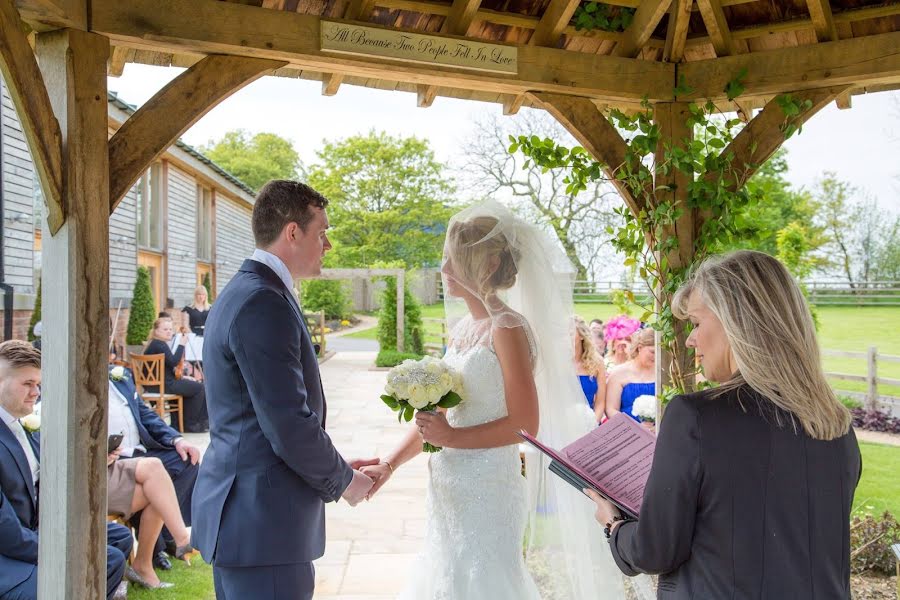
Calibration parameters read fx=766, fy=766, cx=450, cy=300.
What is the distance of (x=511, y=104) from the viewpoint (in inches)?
165

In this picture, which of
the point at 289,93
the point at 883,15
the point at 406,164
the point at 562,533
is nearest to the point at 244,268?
the point at 562,533

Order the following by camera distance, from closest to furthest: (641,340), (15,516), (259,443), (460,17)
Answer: (259,443)
(15,516)
(460,17)
(641,340)

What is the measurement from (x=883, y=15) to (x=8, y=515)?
4.57 meters

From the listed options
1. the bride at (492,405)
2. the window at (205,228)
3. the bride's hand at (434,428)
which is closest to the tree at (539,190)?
the window at (205,228)

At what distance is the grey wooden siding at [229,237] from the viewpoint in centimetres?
2034

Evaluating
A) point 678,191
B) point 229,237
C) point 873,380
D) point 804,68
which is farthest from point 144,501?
point 229,237

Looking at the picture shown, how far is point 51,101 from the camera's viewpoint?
2.85 meters

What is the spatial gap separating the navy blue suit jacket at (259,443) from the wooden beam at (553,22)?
2.27m

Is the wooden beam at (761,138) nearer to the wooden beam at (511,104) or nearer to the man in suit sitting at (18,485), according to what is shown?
the wooden beam at (511,104)

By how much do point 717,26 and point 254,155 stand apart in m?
54.2

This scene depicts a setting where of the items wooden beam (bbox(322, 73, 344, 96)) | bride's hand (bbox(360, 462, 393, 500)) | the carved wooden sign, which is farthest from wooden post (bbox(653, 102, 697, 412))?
bride's hand (bbox(360, 462, 393, 500))

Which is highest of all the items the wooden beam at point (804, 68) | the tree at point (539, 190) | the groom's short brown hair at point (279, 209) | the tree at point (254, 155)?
the tree at point (254, 155)

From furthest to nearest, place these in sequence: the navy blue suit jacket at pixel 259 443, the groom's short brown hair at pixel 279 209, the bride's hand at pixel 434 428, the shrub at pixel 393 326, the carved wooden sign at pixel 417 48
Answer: the shrub at pixel 393 326 < the carved wooden sign at pixel 417 48 < the bride's hand at pixel 434 428 < the groom's short brown hair at pixel 279 209 < the navy blue suit jacket at pixel 259 443

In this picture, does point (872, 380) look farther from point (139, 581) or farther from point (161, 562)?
point (139, 581)
